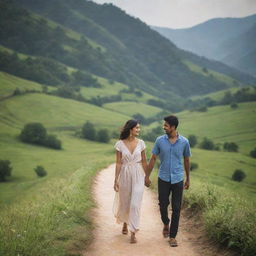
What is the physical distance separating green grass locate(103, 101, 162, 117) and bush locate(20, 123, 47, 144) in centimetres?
6971

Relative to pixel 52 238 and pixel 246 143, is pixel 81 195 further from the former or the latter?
pixel 246 143

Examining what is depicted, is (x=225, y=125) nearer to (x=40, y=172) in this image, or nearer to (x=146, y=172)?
(x=40, y=172)

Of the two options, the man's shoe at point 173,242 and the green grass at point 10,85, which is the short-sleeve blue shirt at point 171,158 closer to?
the man's shoe at point 173,242

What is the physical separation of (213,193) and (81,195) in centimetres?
471

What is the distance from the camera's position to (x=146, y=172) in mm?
8297

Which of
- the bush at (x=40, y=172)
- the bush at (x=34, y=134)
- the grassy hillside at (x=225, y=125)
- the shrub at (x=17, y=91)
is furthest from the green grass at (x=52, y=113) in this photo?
the bush at (x=40, y=172)

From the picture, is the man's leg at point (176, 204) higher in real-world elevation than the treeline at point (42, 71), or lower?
lower

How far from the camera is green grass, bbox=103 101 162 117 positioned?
6097 inches

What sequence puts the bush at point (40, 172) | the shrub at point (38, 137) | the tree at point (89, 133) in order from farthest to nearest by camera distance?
1. the tree at point (89, 133)
2. the shrub at point (38, 137)
3. the bush at point (40, 172)

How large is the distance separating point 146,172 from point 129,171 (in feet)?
1.47

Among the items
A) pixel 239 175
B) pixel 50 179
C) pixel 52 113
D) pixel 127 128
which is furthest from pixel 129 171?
pixel 52 113

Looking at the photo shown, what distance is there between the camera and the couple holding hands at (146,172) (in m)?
7.80

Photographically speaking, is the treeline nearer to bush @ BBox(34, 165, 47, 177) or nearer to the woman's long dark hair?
bush @ BBox(34, 165, 47, 177)

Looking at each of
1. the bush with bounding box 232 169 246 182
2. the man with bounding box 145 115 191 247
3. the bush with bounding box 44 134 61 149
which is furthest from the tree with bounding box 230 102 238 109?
the man with bounding box 145 115 191 247
